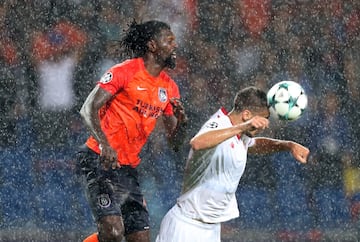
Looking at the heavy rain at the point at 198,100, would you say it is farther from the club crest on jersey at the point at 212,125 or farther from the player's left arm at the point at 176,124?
the club crest on jersey at the point at 212,125

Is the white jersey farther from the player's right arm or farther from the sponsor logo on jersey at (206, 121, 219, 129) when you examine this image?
the player's right arm

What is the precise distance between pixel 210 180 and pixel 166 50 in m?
1.09

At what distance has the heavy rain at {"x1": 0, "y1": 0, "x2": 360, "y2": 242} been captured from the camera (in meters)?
10.1

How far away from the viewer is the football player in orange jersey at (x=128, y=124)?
23.4ft

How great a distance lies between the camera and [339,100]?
1062cm

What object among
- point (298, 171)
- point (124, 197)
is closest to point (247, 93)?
point (124, 197)

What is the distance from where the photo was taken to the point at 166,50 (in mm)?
7301

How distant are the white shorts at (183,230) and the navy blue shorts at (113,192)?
579 millimetres

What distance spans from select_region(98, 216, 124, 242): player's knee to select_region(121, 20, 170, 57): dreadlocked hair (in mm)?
1134

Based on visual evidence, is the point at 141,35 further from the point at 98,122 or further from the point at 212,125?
the point at 212,125

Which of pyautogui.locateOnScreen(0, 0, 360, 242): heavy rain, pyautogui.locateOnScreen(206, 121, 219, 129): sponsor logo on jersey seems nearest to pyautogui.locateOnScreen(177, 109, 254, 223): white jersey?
pyautogui.locateOnScreen(206, 121, 219, 129): sponsor logo on jersey

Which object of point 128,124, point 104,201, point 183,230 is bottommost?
point 183,230

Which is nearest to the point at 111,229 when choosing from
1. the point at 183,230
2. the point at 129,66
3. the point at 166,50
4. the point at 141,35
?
the point at 183,230

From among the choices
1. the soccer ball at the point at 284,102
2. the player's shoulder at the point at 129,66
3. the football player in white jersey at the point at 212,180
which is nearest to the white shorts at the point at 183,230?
the football player in white jersey at the point at 212,180
